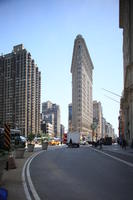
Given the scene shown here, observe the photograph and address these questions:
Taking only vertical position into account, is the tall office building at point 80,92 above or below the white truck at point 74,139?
above

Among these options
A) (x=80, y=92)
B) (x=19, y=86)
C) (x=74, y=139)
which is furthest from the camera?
(x=80, y=92)

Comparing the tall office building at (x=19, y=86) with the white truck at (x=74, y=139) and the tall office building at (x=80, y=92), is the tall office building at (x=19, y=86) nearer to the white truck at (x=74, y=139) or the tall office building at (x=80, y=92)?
the white truck at (x=74, y=139)

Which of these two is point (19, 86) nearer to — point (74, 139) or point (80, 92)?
point (74, 139)

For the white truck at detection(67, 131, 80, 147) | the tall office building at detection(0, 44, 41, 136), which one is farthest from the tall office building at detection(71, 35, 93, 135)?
the white truck at detection(67, 131, 80, 147)

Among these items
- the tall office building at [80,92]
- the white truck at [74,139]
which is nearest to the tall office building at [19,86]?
the white truck at [74,139]

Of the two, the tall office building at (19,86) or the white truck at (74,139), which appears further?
the tall office building at (19,86)

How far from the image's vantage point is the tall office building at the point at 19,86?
9225cm

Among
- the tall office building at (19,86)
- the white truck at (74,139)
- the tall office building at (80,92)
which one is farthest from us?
the tall office building at (80,92)

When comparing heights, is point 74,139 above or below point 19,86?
below

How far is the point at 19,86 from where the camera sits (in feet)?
317

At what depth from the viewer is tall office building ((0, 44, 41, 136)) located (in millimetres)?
92250

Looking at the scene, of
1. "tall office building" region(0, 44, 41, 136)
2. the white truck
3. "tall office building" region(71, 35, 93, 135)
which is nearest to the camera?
the white truck

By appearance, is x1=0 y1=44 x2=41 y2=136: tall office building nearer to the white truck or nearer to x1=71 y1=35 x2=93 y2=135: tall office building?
the white truck

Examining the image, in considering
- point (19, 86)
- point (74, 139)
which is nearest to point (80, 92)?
point (19, 86)
